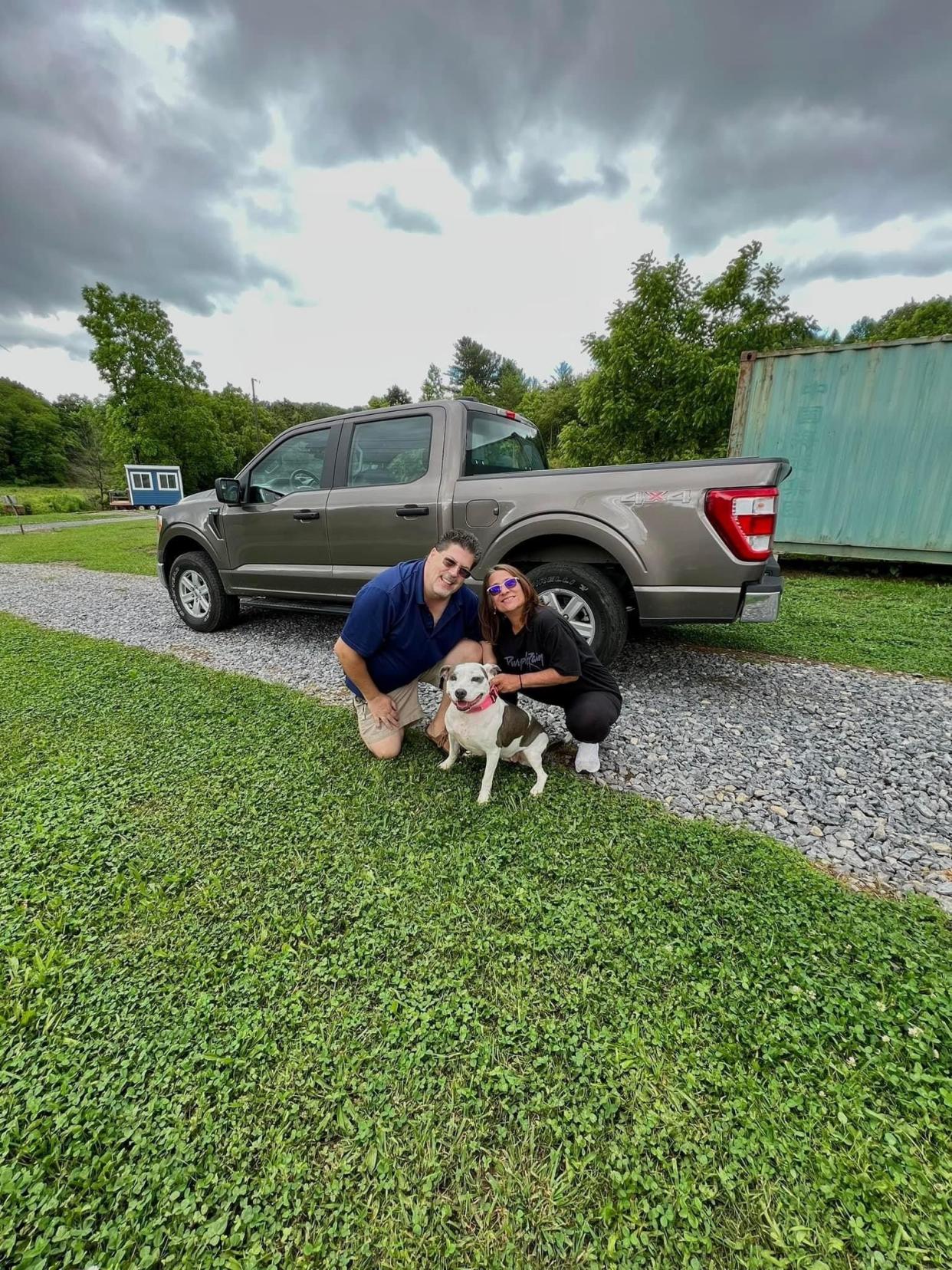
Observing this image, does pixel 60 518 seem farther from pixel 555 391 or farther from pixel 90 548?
pixel 555 391

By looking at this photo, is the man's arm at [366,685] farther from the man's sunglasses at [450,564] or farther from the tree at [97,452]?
the tree at [97,452]

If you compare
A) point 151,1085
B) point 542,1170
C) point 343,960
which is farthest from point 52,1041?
point 542,1170

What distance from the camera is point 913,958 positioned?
1.58 m

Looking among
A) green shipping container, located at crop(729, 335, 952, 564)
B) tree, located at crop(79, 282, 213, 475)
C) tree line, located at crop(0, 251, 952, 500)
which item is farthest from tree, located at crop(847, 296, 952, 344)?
tree, located at crop(79, 282, 213, 475)

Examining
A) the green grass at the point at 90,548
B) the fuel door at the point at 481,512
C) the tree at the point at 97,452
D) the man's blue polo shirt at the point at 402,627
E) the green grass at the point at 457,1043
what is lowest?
the green grass at the point at 457,1043

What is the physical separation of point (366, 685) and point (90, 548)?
13.3 meters

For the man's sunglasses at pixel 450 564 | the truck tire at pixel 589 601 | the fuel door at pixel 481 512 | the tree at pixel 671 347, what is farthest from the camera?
the tree at pixel 671 347

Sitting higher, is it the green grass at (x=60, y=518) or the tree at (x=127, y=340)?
the tree at (x=127, y=340)

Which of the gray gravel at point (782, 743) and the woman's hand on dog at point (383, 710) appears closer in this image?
the gray gravel at point (782, 743)

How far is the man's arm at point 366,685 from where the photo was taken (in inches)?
101

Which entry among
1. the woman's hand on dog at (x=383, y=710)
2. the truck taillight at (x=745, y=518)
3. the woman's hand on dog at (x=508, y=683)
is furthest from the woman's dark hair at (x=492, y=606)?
the truck taillight at (x=745, y=518)

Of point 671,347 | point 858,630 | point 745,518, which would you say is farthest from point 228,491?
point 671,347

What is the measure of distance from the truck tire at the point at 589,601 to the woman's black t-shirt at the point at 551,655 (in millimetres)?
690

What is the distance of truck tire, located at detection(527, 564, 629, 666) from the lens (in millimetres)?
3346
